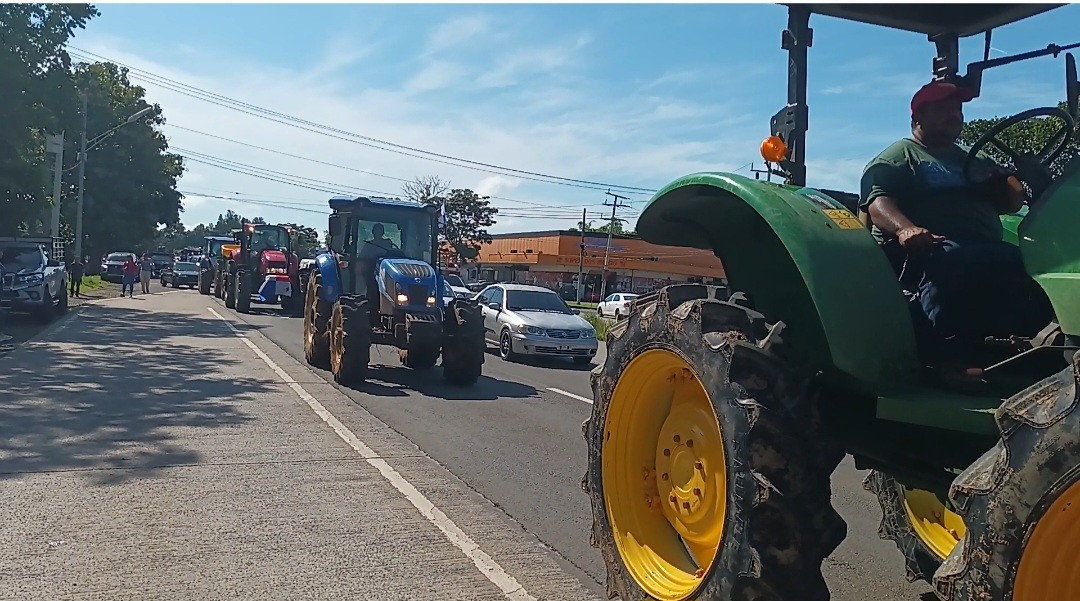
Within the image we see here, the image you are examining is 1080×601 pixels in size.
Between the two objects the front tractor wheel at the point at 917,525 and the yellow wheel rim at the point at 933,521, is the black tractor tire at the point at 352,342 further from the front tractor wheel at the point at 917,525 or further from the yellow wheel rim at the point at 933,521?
the yellow wheel rim at the point at 933,521

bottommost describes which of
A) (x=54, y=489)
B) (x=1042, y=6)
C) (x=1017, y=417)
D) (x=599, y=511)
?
(x=54, y=489)

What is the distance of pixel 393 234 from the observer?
14.0 meters

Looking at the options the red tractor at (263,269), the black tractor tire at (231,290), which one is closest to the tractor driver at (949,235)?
the red tractor at (263,269)

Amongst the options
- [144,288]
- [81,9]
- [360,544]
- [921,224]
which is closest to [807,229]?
[921,224]

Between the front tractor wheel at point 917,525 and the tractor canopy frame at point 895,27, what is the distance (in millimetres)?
1557

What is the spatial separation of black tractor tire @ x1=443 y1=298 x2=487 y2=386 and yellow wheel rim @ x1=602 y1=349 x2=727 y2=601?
828 centimetres

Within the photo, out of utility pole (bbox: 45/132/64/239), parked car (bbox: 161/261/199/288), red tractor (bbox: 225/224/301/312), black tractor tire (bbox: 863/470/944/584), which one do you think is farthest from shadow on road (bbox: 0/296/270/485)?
parked car (bbox: 161/261/199/288)

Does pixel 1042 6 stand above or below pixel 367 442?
above

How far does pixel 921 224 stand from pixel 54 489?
5.79 meters

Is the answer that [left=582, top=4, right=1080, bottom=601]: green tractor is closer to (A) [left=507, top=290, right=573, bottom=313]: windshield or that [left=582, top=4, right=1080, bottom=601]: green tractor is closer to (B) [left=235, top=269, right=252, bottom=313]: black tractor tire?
(A) [left=507, top=290, right=573, bottom=313]: windshield

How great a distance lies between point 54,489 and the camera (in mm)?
6219

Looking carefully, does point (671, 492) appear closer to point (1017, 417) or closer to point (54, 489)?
point (1017, 417)

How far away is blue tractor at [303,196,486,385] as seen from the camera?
12.2m

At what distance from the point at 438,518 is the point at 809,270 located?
11.1 feet
